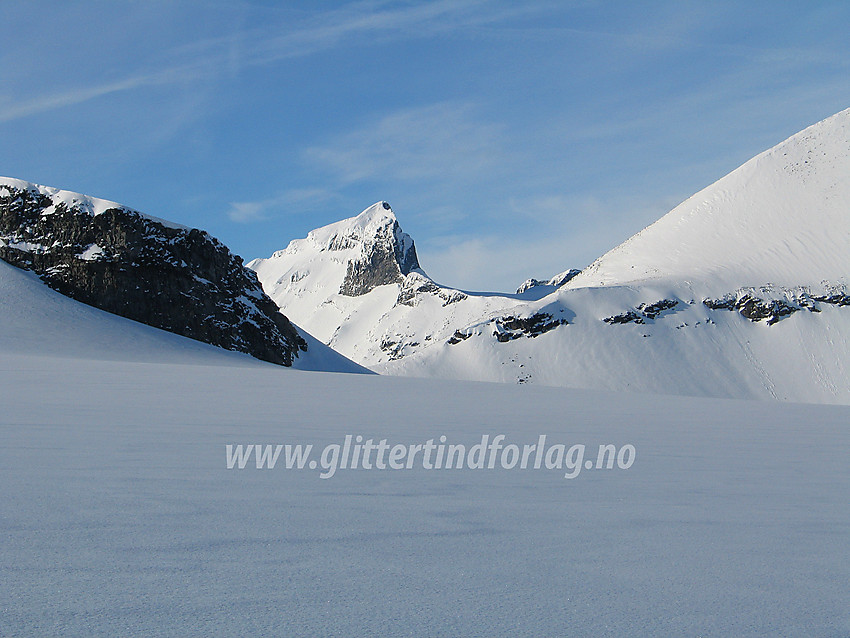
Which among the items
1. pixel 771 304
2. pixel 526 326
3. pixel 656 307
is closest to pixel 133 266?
pixel 526 326

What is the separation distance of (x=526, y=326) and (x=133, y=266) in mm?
73274

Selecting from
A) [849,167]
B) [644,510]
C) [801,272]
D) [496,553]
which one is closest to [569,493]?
[644,510]

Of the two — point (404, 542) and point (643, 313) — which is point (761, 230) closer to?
point (643, 313)

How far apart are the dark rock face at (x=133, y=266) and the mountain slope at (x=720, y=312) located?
52.9m

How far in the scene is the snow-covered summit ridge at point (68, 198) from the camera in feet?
168

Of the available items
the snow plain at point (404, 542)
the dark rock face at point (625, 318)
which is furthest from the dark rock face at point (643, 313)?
the snow plain at point (404, 542)

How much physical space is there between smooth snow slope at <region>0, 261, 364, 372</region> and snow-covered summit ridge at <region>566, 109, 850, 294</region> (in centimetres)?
10239

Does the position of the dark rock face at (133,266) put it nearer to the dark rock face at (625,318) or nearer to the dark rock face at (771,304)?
the dark rock face at (625,318)

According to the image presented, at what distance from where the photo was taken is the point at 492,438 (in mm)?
7203

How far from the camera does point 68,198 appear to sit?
170ft

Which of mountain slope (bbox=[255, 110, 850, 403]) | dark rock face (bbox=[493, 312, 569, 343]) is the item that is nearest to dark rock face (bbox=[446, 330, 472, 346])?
mountain slope (bbox=[255, 110, 850, 403])

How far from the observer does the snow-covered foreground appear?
2297mm

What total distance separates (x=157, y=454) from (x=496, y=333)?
106204mm

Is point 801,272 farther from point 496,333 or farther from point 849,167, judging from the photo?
point 496,333
